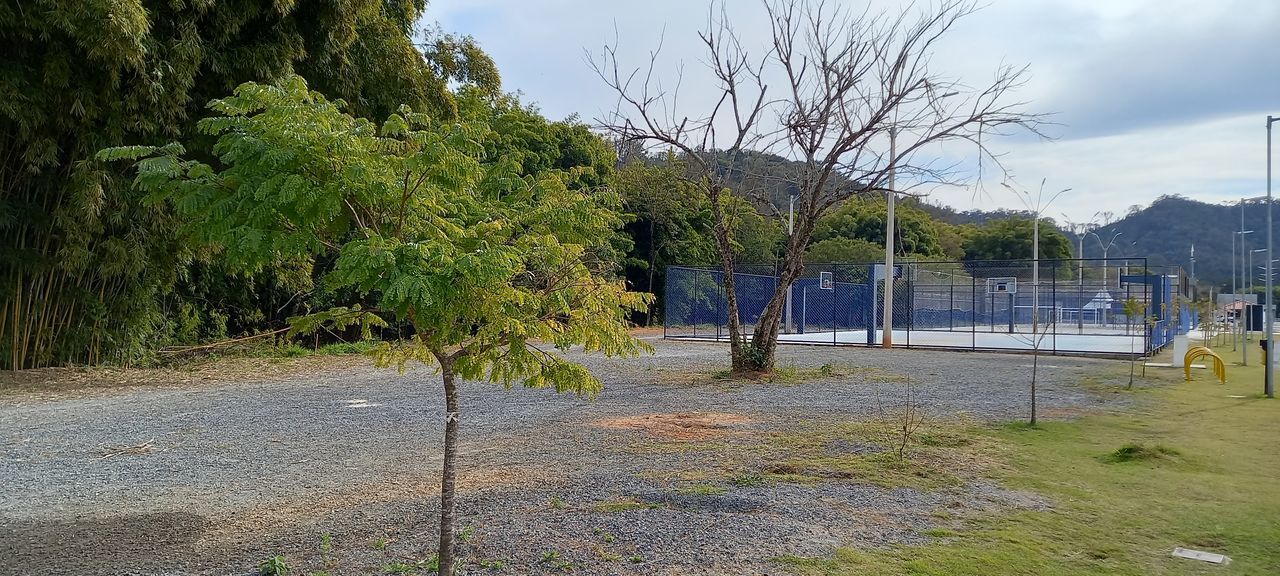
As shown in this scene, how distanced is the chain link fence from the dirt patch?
35.9ft

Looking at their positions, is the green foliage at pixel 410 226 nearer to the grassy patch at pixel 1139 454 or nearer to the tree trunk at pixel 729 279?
the grassy patch at pixel 1139 454

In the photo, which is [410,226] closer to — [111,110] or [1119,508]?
[1119,508]

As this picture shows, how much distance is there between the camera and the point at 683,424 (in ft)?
29.0

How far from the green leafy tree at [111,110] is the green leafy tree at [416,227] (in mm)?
7678

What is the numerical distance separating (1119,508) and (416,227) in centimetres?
473

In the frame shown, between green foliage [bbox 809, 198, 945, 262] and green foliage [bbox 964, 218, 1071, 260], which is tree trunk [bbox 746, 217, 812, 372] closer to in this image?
green foliage [bbox 809, 198, 945, 262]

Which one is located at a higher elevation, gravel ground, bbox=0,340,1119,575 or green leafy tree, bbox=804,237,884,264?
green leafy tree, bbox=804,237,884,264

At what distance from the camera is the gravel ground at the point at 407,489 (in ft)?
14.4

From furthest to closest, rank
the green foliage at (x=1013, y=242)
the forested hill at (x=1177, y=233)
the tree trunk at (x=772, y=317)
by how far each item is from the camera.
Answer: the forested hill at (x=1177, y=233) → the green foliage at (x=1013, y=242) → the tree trunk at (x=772, y=317)

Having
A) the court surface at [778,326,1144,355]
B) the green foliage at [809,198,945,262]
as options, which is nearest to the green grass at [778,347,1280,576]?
the court surface at [778,326,1144,355]

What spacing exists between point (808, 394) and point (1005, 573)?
7.60 m

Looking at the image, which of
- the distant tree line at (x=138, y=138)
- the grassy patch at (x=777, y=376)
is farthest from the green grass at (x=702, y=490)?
the grassy patch at (x=777, y=376)

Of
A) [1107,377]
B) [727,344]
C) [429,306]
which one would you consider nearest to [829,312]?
[727,344]

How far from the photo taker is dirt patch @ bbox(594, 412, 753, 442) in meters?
8.17
